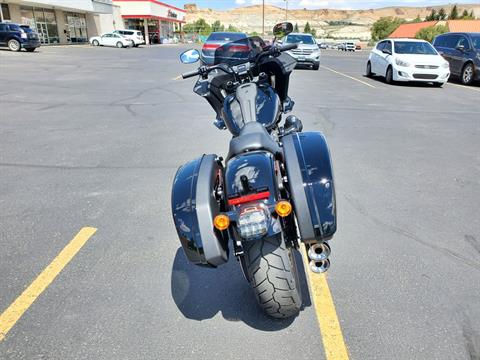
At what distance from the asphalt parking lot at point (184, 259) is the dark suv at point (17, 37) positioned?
23.3 meters

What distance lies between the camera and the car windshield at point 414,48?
13656 mm

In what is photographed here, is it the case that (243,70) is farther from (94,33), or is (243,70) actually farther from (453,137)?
(94,33)

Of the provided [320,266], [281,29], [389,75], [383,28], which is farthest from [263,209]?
[383,28]

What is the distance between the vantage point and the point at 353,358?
2246 mm

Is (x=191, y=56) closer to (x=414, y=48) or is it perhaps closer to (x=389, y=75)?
(x=389, y=75)

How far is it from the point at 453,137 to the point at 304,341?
20.0 feet

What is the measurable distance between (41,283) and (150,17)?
199 feet

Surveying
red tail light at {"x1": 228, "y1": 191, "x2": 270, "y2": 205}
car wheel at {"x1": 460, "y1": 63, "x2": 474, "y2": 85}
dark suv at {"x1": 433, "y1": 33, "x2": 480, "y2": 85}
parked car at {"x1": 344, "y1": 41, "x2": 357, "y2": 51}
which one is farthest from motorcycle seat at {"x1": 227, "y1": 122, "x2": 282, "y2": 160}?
parked car at {"x1": 344, "y1": 41, "x2": 357, "y2": 51}

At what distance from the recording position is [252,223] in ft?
6.13

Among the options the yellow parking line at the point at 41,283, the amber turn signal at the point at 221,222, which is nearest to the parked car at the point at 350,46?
the yellow parking line at the point at 41,283

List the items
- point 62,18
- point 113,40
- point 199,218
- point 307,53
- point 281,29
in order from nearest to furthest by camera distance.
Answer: point 199,218, point 281,29, point 307,53, point 62,18, point 113,40

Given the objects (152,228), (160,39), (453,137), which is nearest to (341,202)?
(152,228)

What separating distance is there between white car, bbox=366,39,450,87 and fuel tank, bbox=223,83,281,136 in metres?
11.7

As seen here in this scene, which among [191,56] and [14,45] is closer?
[191,56]
